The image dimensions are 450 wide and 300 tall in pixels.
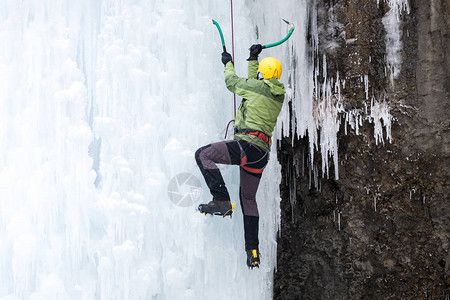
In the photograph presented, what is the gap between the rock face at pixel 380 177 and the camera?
4.33 m

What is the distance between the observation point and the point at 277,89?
11.7 ft

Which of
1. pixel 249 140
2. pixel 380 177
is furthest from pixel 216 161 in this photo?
pixel 380 177

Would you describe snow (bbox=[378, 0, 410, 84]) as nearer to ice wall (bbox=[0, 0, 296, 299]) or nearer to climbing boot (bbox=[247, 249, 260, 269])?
ice wall (bbox=[0, 0, 296, 299])

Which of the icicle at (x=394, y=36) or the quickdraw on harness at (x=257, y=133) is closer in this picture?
the quickdraw on harness at (x=257, y=133)

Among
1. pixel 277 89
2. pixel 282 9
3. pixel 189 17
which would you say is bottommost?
pixel 277 89

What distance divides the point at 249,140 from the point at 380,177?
1746 mm

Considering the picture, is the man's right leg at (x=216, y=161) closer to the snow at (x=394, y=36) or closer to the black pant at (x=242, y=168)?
the black pant at (x=242, y=168)

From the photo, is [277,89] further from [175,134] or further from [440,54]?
[440,54]

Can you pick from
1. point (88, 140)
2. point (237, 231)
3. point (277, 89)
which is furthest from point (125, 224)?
point (277, 89)

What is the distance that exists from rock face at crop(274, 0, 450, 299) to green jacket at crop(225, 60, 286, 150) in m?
1.41

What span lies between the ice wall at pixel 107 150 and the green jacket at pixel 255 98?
542 mm

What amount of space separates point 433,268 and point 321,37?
2.55 m

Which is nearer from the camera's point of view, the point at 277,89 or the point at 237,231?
the point at 277,89

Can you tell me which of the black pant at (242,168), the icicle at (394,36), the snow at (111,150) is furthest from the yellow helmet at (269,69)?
the icicle at (394,36)
